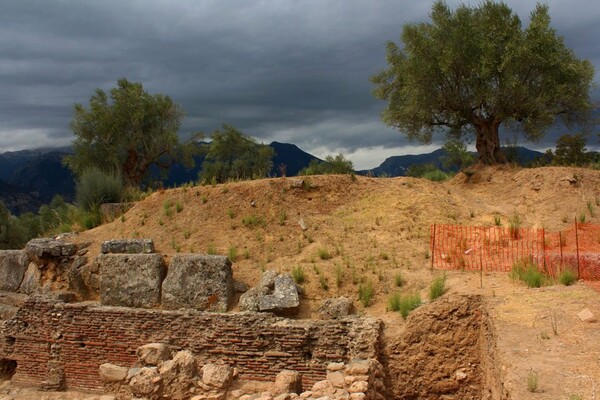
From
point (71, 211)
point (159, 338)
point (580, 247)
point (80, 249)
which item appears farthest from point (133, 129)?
point (580, 247)

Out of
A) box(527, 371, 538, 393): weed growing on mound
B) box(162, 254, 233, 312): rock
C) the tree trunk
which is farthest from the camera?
the tree trunk

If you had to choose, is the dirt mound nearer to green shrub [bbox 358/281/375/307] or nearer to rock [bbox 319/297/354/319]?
rock [bbox 319/297/354/319]

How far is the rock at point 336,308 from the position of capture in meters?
10.0

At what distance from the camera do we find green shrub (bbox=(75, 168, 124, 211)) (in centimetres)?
1680

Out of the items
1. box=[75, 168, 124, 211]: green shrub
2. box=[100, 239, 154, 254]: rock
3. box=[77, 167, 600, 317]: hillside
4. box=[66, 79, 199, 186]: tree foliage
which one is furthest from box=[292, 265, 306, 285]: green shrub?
box=[66, 79, 199, 186]: tree foliage

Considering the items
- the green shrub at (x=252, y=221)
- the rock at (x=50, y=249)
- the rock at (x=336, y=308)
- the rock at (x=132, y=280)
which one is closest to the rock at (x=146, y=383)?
the rock at (x=132, y=280)

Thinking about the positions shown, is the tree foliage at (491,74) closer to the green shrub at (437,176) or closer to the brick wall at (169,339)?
the green shrub at (437,176)

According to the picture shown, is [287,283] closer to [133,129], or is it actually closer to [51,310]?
[51,310]

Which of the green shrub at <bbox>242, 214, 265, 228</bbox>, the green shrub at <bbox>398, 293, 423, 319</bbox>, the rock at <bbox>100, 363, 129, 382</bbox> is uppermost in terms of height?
the green shrub at <bbox>242, 214, 265, 228</bbox>

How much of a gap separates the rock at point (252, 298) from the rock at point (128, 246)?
2.99 meters

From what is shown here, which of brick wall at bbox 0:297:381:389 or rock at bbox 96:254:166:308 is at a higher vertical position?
rock at bbox 96:254:166:308

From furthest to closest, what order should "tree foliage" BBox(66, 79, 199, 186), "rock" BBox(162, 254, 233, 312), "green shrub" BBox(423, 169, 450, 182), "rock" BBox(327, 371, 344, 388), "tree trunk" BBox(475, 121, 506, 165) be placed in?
"tree foliage" BBox(66, 79, 199, 186) → "green shrub" BBox(423, 169, 450, 182) → "tree trunk" BBox(475, 121, 506, 165) → "rock" BBox(162, 254, 233, 312) → "rock" BBox(327, 371, 344, 388)

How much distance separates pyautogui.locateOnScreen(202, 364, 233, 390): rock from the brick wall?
813 mm

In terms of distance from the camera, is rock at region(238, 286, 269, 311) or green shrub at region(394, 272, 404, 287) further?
green shrub at region(394, 272, 404, 287)
